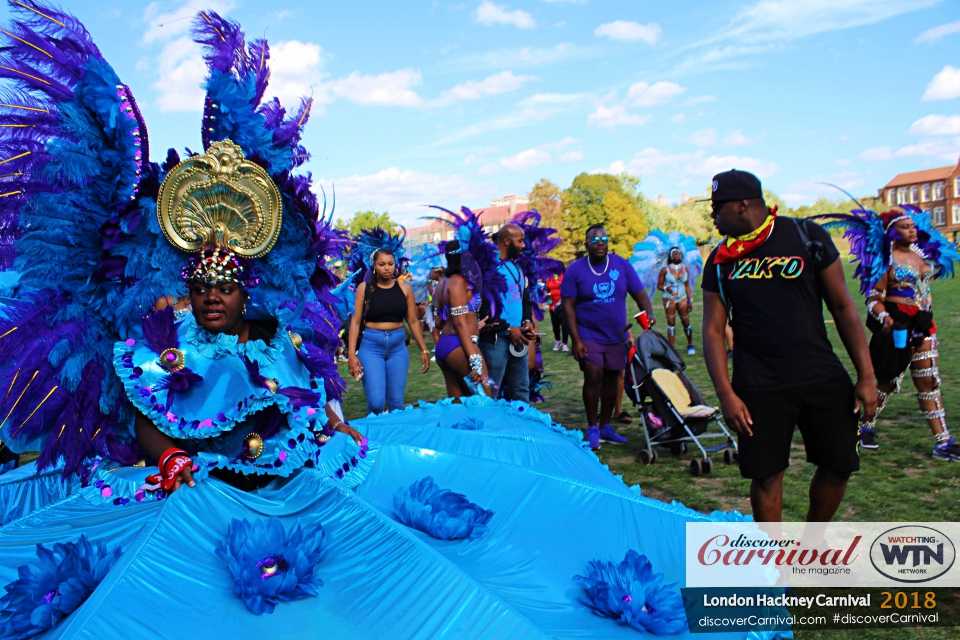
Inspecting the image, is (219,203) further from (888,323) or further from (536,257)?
(888,323)

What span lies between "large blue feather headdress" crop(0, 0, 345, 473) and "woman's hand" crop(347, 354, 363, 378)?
324cm

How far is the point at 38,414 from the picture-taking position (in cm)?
321

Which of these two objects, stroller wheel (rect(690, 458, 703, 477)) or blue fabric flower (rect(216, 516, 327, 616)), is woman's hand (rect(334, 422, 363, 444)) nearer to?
blue fabric flower (rect(216, 516, 327, 616))

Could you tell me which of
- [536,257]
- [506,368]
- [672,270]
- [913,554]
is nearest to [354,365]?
[506,368]

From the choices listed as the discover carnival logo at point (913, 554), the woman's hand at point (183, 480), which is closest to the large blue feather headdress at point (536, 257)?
the discover carnival logo at point (913, 554)

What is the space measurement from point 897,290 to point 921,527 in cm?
279

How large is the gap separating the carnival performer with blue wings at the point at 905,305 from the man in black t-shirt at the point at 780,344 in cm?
271

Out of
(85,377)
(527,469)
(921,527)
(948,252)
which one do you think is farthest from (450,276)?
(948,252)

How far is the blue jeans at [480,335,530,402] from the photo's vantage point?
21.9 feet

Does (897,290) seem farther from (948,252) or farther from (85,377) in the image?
(85,377)

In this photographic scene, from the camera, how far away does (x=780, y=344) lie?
3459 mm

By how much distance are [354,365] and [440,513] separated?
3860mm

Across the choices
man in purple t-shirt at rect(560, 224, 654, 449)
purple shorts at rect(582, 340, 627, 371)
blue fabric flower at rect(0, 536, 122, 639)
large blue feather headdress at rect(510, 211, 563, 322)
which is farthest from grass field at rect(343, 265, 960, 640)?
blue fabric flower at rect(0, 536, 122, 639)

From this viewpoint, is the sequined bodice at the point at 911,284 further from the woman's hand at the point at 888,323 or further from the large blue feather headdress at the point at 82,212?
the large blue feather headdress at the point at 82,212
